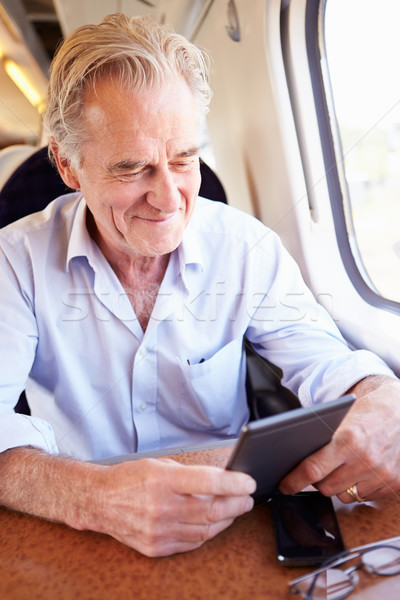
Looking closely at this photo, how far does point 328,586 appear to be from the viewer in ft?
2.46

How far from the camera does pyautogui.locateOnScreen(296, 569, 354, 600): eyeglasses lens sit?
73cm

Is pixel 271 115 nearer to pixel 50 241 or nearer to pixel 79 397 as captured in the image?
pixel 50 241

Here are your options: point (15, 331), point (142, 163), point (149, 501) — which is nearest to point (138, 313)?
point (15, 331)

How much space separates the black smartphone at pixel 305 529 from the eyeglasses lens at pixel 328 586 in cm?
3

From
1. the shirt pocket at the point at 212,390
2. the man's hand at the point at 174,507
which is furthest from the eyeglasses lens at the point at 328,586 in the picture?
the shirt pocket at the point at 212,390

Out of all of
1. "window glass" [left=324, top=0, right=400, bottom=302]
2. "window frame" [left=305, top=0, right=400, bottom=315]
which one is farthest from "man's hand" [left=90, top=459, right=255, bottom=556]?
"window frame" [left=305, top=0, right=400, bottom=315]

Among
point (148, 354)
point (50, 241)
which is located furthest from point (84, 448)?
point (50, 241)

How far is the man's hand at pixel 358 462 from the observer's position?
927 mm

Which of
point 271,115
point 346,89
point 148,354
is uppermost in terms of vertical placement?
point 346,89

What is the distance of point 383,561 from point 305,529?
0.42ft

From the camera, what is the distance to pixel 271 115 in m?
1.98

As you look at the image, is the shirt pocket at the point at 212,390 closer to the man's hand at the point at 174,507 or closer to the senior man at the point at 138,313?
the senior man at the point at 138,313

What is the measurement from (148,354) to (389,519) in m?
0.75

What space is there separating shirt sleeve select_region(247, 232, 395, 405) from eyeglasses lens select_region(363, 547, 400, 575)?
0.51m
